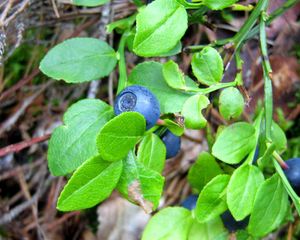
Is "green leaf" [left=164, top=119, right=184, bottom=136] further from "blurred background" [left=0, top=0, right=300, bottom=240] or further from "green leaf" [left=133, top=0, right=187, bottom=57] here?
"blurred background" [left=0, top=0, right=300, bottom=240]

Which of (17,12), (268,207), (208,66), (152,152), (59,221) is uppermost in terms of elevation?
(17,12)

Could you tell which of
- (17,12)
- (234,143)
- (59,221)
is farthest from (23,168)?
(234,143)

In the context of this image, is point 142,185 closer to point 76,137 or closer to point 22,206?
point 76,137

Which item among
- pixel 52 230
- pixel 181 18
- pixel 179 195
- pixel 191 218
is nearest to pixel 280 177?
pixel 191 218

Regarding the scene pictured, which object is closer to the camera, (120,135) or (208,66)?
(120,135)

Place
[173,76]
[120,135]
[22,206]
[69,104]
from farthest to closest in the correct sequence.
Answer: [69,104] → [22,206] → [173,76] → [120,135]

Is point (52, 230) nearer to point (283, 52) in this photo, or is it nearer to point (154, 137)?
point (154, 137)

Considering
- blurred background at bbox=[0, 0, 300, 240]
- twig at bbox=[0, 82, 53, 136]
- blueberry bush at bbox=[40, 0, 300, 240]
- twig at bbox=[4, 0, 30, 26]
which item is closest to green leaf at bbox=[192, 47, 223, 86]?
blueberry bush at bbox=[40, 0, 300, 240]
